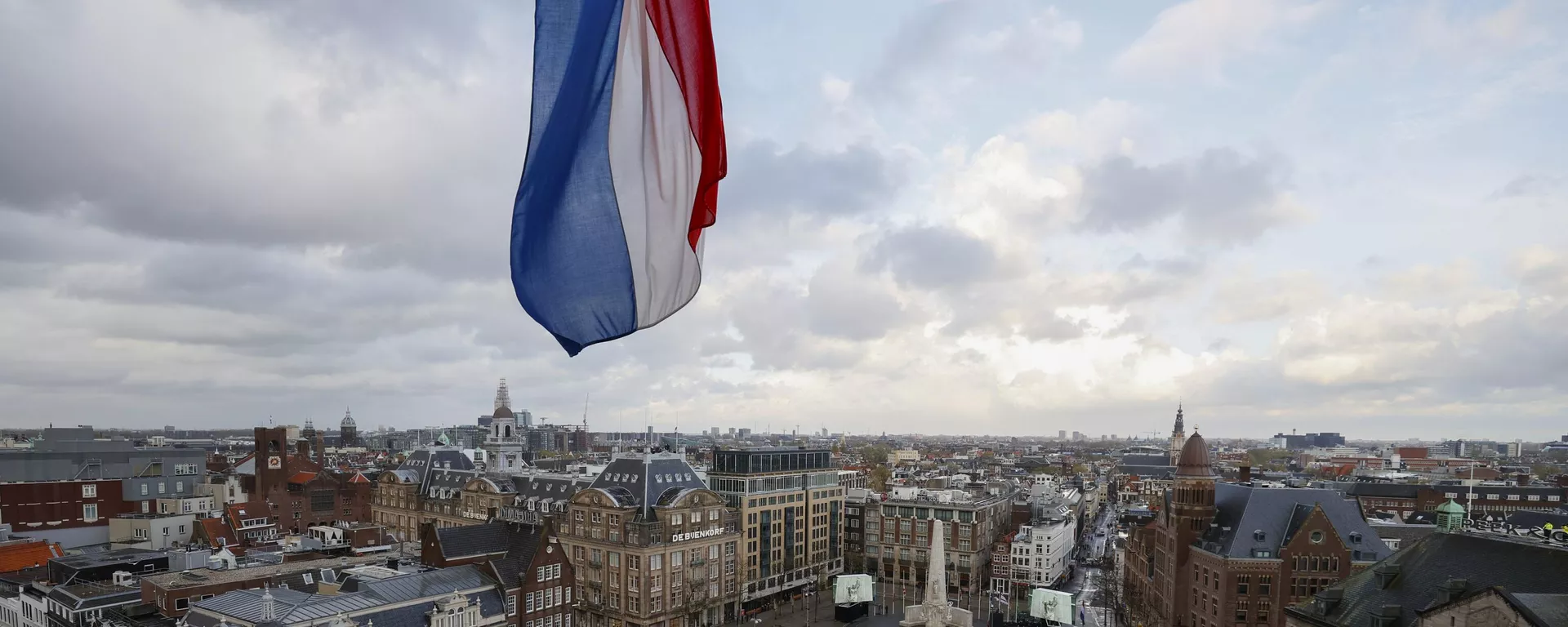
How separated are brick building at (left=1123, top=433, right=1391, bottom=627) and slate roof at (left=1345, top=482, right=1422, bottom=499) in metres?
91.5

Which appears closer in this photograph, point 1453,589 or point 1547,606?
point 1547,606

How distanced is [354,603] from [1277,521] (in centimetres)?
7658

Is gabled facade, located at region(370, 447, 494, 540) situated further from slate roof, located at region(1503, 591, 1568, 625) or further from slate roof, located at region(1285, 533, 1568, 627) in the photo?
slate roof, located at region(1503, 591, 1568, 625)

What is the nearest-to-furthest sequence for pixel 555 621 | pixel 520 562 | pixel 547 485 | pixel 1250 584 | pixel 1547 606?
pixel 1547 606 → pixel 520 562 → pixel 555 621 → pixel 1250 584 → pixel 547 485

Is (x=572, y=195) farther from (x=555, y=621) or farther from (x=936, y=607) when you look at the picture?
(x=555, y=621)

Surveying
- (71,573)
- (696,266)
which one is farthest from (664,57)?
(71,573)

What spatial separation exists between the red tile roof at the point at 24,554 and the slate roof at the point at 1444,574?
4251 inches

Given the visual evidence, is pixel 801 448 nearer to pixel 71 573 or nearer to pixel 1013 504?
pixel 1013 504

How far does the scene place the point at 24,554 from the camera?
76938 mm

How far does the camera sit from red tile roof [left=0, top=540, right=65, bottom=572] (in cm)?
7525

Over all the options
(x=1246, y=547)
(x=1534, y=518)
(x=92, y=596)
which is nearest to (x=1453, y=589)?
(x=1246, y=547)

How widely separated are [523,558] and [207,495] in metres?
71.9

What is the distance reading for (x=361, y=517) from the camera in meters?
128

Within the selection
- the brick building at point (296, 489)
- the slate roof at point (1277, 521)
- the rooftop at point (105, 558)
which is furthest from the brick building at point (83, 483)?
the slate roof at point (1277, 521)
